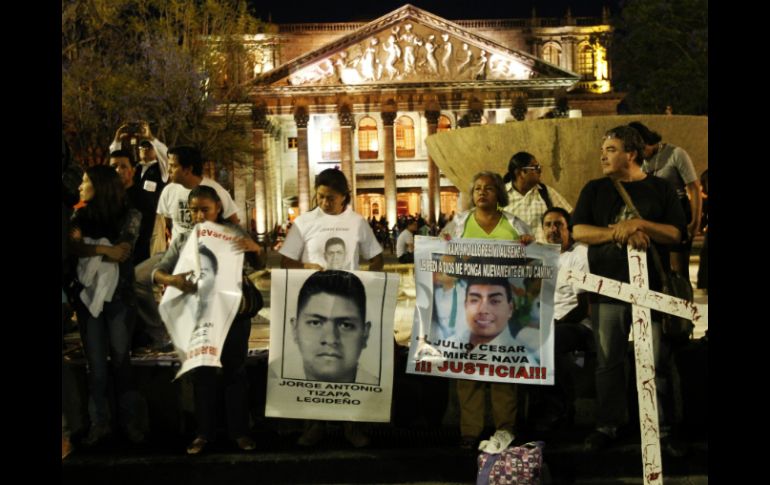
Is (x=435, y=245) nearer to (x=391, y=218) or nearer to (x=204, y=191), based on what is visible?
(x=204, y=191)

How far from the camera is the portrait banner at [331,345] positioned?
509cm

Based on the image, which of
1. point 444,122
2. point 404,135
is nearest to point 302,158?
point 404,135

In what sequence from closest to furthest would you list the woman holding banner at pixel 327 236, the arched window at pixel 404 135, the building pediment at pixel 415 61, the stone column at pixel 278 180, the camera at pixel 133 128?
1. the woman holding banner at pixel 327 236
2. the camera at pixel 133 128
3. the building pediment at pixel 415 61
4. the stone column at pixel 278 180
5. the arched window at pixel 404 135

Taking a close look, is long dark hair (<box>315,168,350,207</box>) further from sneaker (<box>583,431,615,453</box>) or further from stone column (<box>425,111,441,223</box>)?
stone column (<box>425,111,441,223</box>)

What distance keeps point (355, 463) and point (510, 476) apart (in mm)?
996

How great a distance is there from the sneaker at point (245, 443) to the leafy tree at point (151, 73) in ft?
62.6

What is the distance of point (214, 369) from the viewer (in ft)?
16.8

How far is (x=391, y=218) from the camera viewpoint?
1978 inches

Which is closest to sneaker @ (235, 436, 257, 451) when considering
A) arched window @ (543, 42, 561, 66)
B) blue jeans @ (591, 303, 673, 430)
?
blue jeans @ (591, 303, 673, 430)

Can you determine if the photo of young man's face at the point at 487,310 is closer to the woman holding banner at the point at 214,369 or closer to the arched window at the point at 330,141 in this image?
the woman holding banner at the point at 214,369

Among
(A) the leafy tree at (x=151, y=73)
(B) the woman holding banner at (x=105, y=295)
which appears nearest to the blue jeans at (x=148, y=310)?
(B) the woman holding banner at (x=105, y=295)

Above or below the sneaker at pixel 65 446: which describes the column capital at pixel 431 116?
above

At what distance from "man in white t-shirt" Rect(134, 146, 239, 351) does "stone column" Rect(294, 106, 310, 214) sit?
43.9m

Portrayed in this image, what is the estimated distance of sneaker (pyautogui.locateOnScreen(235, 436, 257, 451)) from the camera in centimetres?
514
